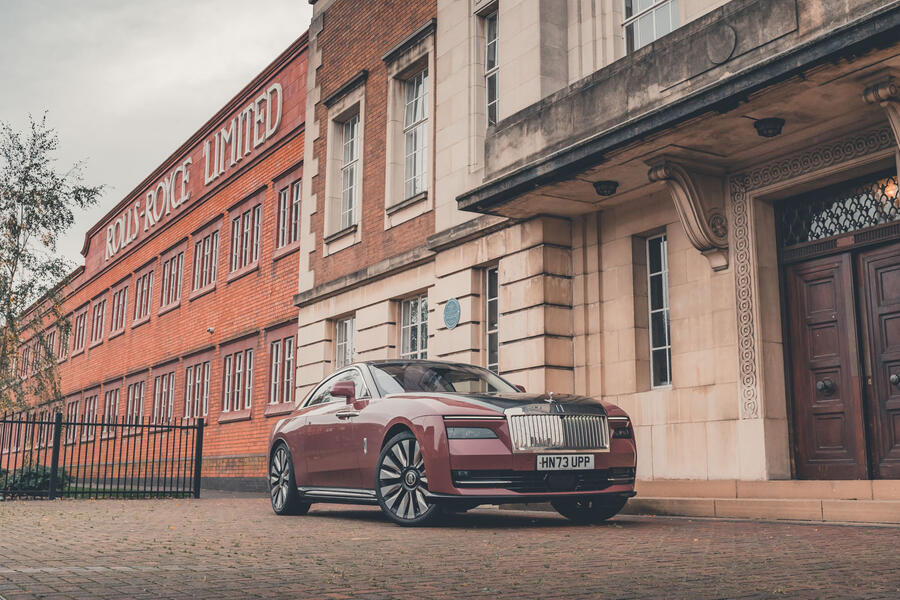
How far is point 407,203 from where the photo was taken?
17266mm

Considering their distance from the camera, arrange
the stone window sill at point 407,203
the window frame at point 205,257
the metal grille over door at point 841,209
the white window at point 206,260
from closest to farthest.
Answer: the metal grille over door at point 841,209 < the stone window sill at point 407,203 < the window frame at point 205,257 < the white window at point 206,260

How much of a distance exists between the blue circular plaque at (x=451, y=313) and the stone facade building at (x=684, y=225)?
0.04 m

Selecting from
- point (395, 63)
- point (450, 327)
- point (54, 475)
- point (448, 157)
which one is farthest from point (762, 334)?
point (54, 475)

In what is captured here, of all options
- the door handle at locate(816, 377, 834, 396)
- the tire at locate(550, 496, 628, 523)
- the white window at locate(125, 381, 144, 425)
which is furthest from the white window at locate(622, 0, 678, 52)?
the white window at locate(125, 381, 144, 425)

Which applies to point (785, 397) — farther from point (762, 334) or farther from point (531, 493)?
point (531, 493)

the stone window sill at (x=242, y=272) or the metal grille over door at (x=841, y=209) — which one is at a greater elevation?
the stone window sill at (x=242, y=272)

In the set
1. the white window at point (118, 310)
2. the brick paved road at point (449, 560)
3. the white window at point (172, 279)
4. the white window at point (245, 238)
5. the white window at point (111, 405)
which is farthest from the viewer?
the white window at point (118, 310)

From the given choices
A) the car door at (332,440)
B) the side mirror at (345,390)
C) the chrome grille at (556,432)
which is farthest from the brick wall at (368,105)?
the chrome grille at (556,432)

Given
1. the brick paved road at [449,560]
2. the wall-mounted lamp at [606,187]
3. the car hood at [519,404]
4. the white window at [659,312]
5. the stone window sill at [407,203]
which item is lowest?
the brick paved road at [449,560]

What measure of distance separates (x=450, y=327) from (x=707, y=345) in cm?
486

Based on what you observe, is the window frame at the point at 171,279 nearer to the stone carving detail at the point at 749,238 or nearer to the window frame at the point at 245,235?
the window frame at the point at 245,235

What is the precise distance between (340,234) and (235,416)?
696 cm

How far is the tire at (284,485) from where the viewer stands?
430 inches

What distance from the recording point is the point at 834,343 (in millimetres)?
10547
